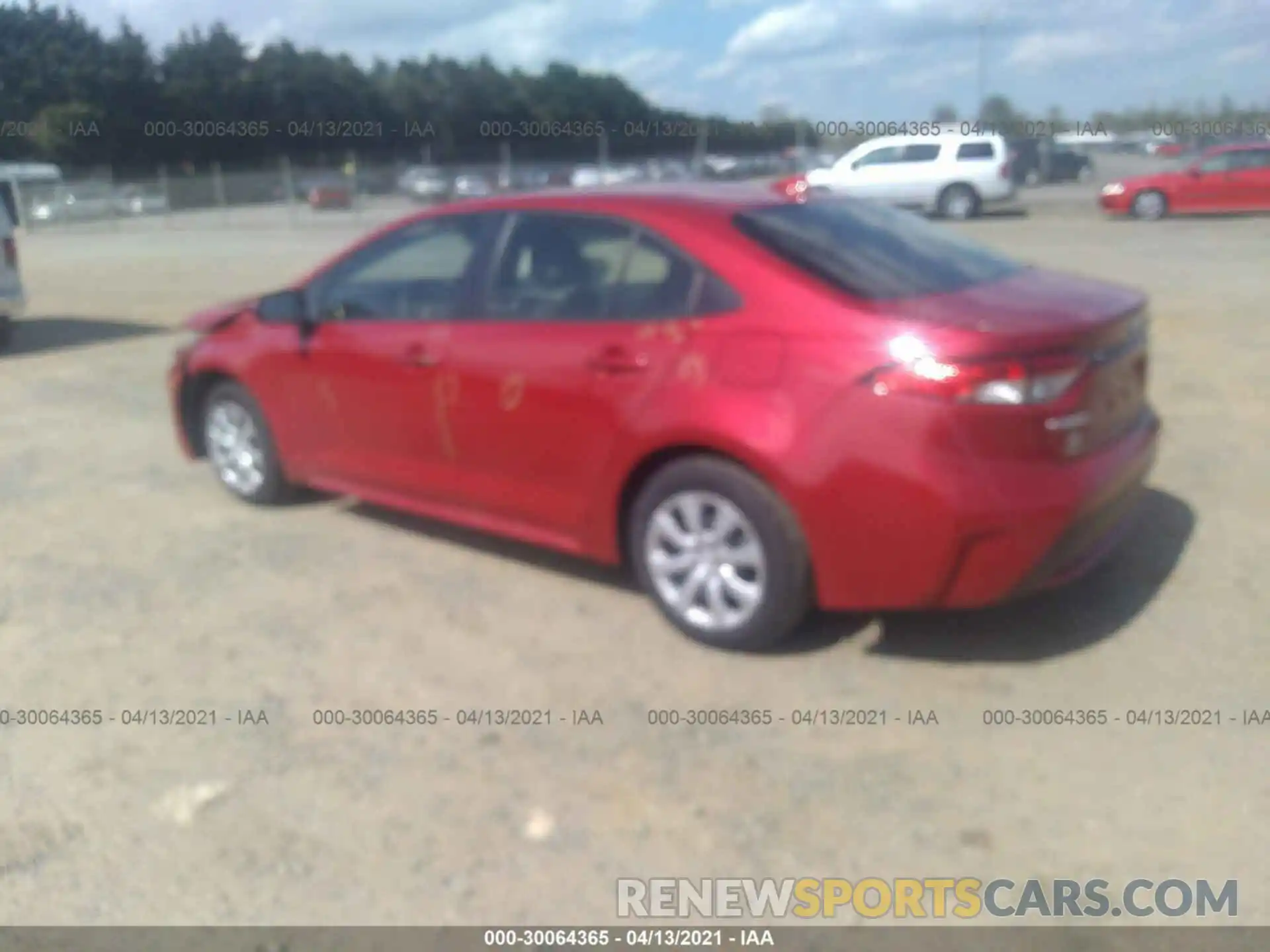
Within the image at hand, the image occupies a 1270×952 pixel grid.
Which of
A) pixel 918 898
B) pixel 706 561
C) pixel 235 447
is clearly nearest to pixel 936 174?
pixel 235 447

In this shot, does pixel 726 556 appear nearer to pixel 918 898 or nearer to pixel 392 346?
pixel 918 898

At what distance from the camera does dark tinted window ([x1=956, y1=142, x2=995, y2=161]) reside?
2633 centimetres

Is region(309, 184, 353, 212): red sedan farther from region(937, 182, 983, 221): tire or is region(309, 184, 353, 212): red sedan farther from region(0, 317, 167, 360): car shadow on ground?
region(0, 317, 167, 360): car shadow on ground

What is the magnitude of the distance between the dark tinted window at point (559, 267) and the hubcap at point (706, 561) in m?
0.83

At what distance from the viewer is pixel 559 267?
4906 millimetres

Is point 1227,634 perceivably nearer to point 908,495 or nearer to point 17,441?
point 908,495

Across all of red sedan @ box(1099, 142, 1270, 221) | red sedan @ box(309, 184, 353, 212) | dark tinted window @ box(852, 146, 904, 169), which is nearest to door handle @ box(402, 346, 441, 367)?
red sedan @ box(1099, 142, 1270, 221)

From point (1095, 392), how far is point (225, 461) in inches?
167

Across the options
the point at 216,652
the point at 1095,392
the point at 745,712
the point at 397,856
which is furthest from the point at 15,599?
the point at 1095,392

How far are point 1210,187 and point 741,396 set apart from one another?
2293 centimetres

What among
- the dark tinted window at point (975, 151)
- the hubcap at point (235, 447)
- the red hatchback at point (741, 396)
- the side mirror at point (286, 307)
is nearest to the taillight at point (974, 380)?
the red hatchback at point (741, 396)

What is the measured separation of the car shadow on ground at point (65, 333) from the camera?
12.5m

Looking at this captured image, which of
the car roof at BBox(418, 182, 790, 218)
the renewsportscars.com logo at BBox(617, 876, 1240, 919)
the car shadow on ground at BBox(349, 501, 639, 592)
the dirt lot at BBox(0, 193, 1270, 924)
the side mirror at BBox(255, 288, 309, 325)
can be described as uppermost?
the car roof at BBox(418, 182, 790, 218)

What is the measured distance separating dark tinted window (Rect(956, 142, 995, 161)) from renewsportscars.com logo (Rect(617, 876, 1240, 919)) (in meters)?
25.1
